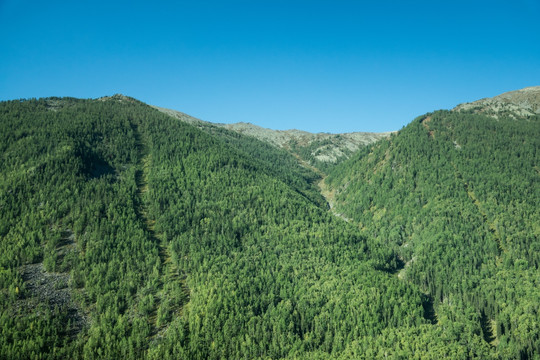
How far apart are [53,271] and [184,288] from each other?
6254 centimetres

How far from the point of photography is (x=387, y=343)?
152625 millimetres

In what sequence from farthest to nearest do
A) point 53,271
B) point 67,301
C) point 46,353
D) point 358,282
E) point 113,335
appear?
point 358,282 < point 53,271 < point 67,301 < point 113,335 < point 46,353

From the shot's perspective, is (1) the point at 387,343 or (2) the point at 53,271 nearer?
(1) the point at 387,343

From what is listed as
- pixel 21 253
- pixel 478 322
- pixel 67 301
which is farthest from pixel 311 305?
pixel 21 253

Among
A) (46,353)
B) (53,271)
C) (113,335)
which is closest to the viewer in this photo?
(46,353)

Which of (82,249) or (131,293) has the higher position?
(82,249)

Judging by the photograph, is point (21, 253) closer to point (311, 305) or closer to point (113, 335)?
point (113, 335)

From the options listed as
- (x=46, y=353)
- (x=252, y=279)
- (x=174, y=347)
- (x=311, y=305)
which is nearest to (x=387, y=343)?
(x=311, y=305)

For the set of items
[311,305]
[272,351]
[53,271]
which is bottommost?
[272,351]

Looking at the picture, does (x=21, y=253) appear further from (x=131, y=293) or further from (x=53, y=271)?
(x=131, y=293)

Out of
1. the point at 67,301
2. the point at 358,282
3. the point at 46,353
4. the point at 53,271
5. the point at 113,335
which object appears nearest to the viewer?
the point at 46,353

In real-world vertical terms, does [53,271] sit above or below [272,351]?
above

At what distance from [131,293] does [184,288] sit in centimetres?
2437

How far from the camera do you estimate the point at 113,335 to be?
148375 millimetres
